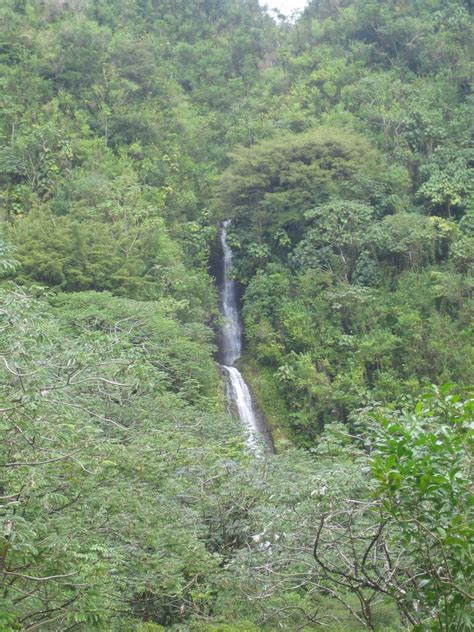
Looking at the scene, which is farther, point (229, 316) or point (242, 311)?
point (229, 316)

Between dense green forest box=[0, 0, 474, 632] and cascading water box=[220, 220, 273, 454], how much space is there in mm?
431

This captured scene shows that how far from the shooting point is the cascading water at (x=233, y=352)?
17875mm

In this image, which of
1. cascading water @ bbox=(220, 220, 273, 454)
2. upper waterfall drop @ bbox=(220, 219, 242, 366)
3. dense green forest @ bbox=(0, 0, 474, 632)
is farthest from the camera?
upper waterfall drop @ bbox=(220, 219, 242, 366)

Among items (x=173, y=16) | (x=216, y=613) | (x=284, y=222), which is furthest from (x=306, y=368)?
(x=173, y=16)

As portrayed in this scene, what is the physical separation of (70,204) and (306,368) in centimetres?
842

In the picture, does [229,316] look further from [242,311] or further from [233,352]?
[233,352]

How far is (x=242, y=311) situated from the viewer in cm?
2127

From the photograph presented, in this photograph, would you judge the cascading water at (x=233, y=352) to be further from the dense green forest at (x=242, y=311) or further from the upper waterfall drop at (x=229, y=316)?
the dense green forest at (x=242, y=311)

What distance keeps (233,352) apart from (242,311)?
4.34 ft

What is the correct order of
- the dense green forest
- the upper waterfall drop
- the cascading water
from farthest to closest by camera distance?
1. the upper waterfall drop
2. the cascading water
3. the dense green forest

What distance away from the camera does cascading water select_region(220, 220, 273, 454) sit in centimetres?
1788

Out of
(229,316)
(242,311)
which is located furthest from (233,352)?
(229,316)

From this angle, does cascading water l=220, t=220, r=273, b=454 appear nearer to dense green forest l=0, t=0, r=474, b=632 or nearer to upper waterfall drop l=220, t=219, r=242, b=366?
upper waterfall drop l=220, t=219, r=242, b=366

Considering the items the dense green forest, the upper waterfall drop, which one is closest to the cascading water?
the upper waterfall drop
